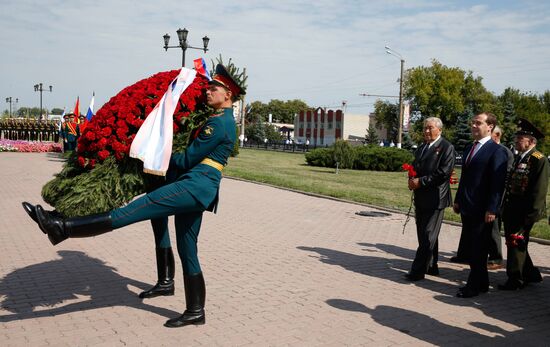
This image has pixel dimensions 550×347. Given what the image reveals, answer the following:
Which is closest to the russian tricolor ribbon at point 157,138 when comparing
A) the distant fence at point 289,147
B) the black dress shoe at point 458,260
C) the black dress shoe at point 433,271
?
the black dress shoe at point 433,271

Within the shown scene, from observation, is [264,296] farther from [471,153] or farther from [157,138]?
[471,153]

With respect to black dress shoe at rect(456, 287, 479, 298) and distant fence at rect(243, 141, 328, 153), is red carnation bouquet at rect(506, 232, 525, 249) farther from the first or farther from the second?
distant fence at rect(243, 141, 328, 153)

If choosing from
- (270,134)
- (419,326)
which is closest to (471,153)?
(419,326)

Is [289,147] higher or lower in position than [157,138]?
lower

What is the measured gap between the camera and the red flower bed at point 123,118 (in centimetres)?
449

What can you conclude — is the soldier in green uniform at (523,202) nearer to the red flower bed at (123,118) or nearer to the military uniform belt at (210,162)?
the military uniform belt at (210,162)

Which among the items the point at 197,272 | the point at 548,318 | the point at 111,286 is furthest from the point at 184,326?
the point at 548,318

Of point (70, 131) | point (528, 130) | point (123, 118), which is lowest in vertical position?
point (70, 131)

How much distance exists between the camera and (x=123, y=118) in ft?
14.9

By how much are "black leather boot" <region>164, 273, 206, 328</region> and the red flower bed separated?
118cm

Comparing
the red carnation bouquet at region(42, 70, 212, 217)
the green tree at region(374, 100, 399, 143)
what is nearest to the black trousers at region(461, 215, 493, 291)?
the red carnation bouquet at region(42, 70, 212, 217)

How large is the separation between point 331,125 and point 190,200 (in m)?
95.0

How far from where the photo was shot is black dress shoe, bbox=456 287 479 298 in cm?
565

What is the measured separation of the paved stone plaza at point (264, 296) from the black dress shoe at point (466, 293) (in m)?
0.07
